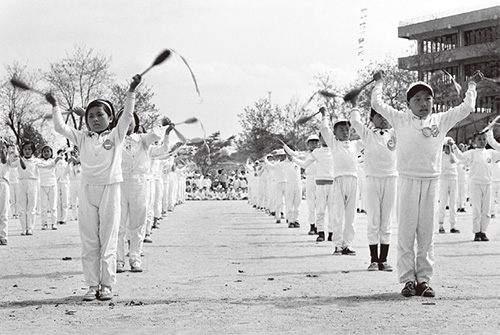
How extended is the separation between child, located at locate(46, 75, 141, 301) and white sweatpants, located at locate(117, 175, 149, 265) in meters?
2.38

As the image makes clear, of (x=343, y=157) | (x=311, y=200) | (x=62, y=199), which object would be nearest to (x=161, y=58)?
(x=343, y=157)

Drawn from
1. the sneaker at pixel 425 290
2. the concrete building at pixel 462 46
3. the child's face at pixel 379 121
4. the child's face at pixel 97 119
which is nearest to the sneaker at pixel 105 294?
the child's face at pixel 97 119

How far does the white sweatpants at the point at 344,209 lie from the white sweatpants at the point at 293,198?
26.9 feet

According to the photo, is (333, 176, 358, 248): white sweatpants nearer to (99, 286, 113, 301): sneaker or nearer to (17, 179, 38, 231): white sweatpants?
(99, 286, 113, 301): sneaker

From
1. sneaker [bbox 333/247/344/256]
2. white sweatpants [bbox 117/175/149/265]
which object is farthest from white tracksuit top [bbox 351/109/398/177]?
white sweatpants [bbox 117/175/149/265]

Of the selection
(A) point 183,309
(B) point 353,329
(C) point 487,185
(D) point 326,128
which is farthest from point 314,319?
(C) point 487,185

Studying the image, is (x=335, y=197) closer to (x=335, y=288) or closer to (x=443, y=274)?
(x=443, y=274)

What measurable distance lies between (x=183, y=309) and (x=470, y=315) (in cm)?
276

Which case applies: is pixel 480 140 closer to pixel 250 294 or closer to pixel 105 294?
pixel 250 294

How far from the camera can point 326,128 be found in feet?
41.7

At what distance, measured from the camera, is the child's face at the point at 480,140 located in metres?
17.2

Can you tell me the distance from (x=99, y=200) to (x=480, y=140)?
10.6 meters

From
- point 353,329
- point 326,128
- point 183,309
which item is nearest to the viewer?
point 353,329

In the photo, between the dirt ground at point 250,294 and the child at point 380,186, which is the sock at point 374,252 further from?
the dirt ground at point 250,294
